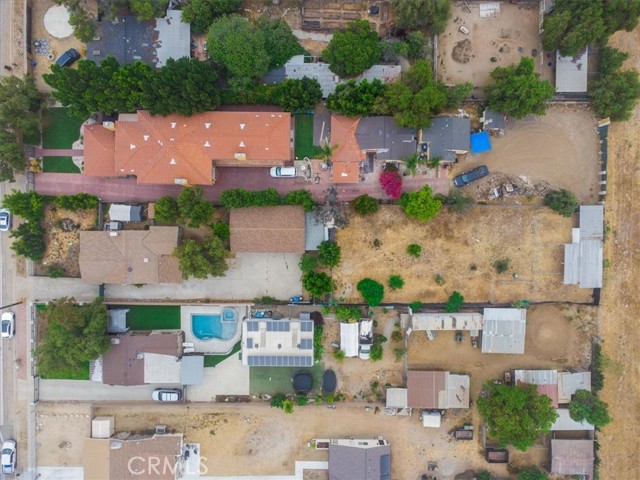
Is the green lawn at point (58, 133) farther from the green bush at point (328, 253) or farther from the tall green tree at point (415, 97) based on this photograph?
the tall green tree at point (415, 97)

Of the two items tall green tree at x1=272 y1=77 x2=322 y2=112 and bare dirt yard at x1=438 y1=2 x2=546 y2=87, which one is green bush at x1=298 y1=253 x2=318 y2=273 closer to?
tall green tree at x1=272 y1=77 x2=322 y2=112

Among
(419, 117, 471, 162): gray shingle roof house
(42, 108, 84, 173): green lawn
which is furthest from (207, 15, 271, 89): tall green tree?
(419, 117, 471, 162): gray shingle roof house

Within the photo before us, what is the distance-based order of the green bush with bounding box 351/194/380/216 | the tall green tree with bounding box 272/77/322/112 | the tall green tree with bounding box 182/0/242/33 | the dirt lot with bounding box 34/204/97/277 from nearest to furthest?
the tall green tree with bounding box 272/77/322/112
the tall green tree with bounding box 182/0/242/33
the green bush with bounding box 351/194/380/216
the dirt lot with bounding box 34/204/97/277

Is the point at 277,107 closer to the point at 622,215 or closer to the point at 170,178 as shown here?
the point at 170,178

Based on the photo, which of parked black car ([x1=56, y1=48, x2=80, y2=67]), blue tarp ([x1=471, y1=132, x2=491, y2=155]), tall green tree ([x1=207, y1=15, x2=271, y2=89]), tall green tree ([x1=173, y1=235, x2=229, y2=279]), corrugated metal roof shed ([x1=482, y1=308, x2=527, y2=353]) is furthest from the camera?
corrugated metal roof shed ([x1=482, y1=308, x2=527, y2=353])

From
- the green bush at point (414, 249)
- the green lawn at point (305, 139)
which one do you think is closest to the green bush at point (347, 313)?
the green bush at point (414, 249)

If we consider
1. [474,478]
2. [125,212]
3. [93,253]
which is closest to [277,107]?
[125,212]

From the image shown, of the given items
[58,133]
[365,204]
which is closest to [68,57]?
[58,133]
